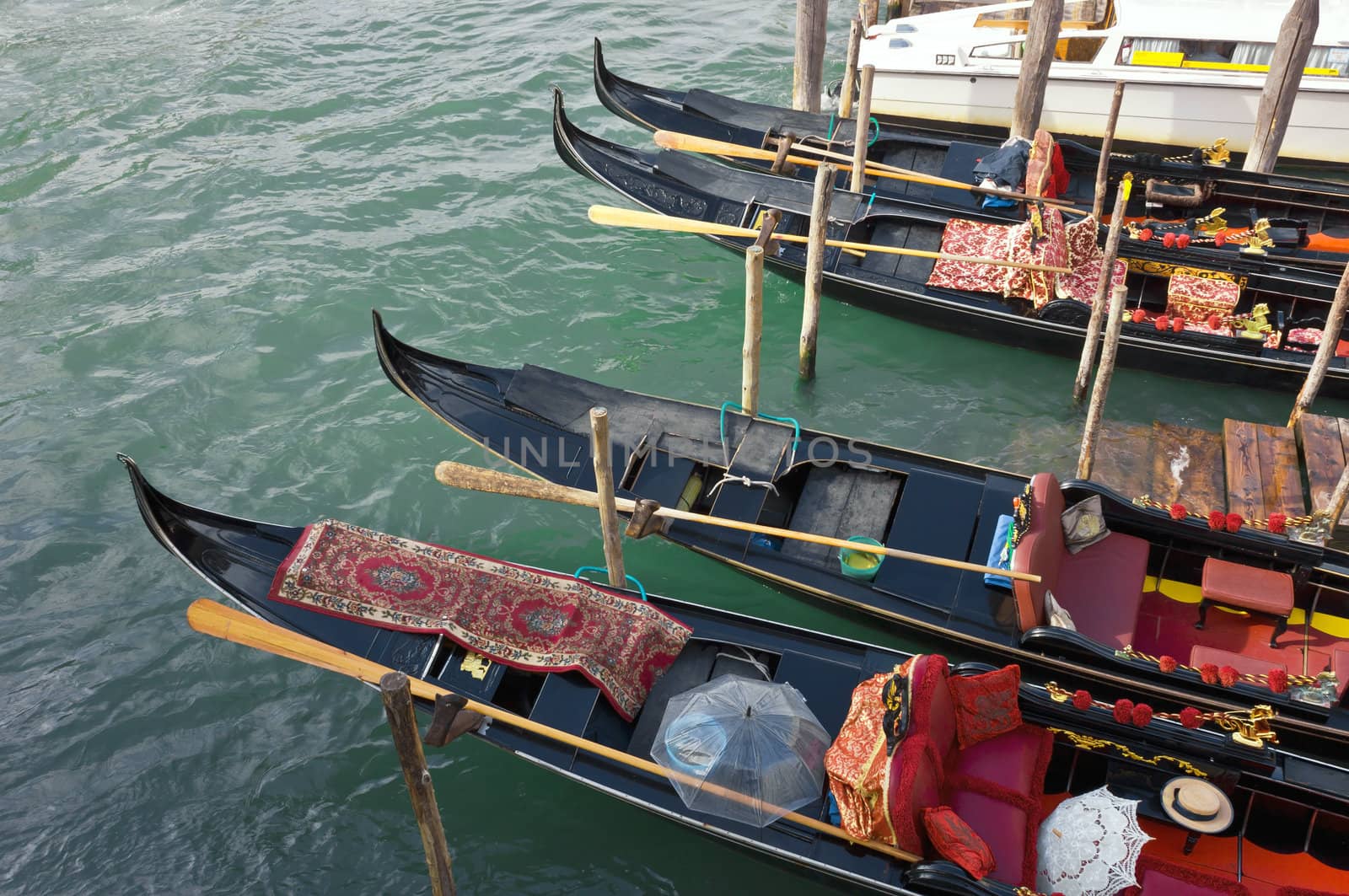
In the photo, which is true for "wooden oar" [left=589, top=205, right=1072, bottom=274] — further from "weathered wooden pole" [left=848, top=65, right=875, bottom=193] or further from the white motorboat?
the white motorboat

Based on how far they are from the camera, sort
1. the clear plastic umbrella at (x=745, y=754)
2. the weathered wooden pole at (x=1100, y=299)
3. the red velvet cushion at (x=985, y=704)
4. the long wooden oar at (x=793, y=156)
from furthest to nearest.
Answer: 1. the long wooden oar at (x=793, y=156)
2. the weathered wooden pole at (x=1100, y=299)
3. the red velvet cushion at (x=985, y=704)
4. the clear plastic umbrella at (x=745, y=754)

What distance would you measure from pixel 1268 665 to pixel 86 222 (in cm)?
1127

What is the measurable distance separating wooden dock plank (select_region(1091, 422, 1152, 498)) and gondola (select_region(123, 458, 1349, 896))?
104 inches

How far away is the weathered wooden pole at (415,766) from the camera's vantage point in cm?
369

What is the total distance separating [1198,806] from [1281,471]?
3409 mm

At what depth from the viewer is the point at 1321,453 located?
6.93 metres

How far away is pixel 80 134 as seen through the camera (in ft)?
39.0

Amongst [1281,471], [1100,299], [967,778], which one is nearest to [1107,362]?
[1100,299]

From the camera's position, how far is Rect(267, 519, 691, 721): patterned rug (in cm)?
521

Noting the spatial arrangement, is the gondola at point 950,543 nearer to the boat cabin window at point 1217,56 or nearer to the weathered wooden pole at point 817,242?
the weathered wooden pole at point 817,242

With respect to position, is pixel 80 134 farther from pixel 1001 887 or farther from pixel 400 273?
pixel 1001 887

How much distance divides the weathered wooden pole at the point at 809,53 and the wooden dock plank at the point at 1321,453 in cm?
583

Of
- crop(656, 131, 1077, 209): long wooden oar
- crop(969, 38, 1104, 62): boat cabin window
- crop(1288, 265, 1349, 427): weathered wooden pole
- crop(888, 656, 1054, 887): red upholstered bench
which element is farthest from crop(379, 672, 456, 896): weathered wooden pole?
crop(969, 38, 1104, 62): boat cabin window

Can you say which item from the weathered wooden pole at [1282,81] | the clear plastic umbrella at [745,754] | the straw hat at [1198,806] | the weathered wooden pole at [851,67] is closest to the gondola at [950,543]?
the straw hat at [1198,806]
